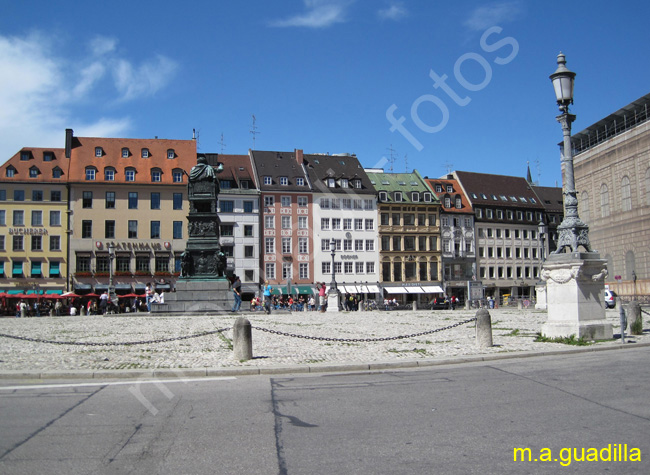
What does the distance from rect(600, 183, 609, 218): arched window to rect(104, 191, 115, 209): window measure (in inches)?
2069

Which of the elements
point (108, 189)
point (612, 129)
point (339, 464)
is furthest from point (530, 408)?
point (612, 129)

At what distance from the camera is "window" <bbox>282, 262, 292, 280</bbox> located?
67938 millimetres

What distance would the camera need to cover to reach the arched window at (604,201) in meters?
66.8

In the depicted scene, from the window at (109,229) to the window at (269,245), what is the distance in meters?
16.0

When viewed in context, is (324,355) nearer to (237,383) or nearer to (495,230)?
(237,383)

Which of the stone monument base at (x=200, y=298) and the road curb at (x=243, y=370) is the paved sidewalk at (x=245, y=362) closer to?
the road curb at (x=243, y=370)

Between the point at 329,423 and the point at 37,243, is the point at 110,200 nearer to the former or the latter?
the point at 37,243

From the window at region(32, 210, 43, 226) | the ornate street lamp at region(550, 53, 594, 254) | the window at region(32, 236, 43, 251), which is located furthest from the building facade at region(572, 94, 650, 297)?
the window at region(32, 210, 43, 226)

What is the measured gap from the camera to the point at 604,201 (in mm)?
67312

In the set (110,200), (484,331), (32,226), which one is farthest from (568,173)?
(32,226)

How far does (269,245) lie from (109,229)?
1687 centimetres

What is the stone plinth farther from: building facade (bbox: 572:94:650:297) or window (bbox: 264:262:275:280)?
window (bbox: 264:262:275:280)

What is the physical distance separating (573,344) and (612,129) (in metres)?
60.3

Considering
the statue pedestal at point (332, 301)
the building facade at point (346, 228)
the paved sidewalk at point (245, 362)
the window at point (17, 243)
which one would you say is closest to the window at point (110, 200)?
the window at point (17, 243)
